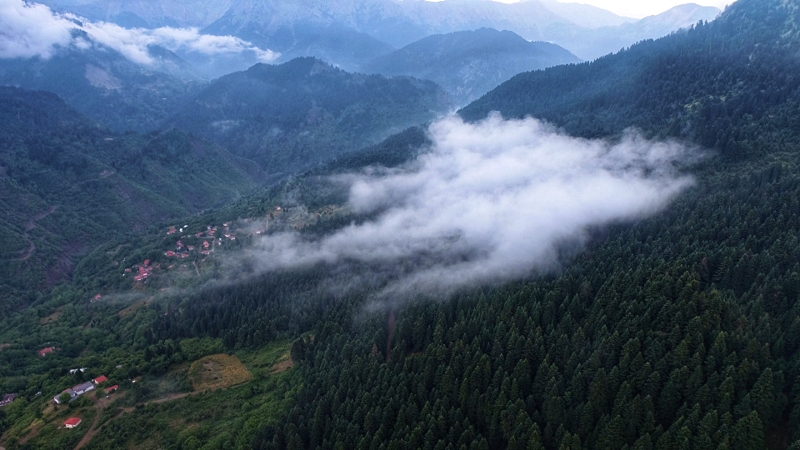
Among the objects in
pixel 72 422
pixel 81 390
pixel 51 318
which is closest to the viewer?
pixel 72 422

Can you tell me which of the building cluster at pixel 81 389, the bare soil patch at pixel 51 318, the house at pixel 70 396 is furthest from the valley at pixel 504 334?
the bare soil patch at pixel 51 318

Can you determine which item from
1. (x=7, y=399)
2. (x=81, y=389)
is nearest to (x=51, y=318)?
(x=7, y=399)

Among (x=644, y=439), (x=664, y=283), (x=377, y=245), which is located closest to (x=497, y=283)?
(x=664, y=283)

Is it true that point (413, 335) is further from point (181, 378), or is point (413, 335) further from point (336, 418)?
point (181, 378)

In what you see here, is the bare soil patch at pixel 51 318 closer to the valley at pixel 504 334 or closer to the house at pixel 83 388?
the valley at pixel 504 334

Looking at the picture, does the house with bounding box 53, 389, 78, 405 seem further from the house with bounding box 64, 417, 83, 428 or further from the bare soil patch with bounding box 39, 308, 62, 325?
the bare soil patch with bounding box 39, 308, 62, 325

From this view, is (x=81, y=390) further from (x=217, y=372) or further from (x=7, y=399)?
(x=217, y=372)
